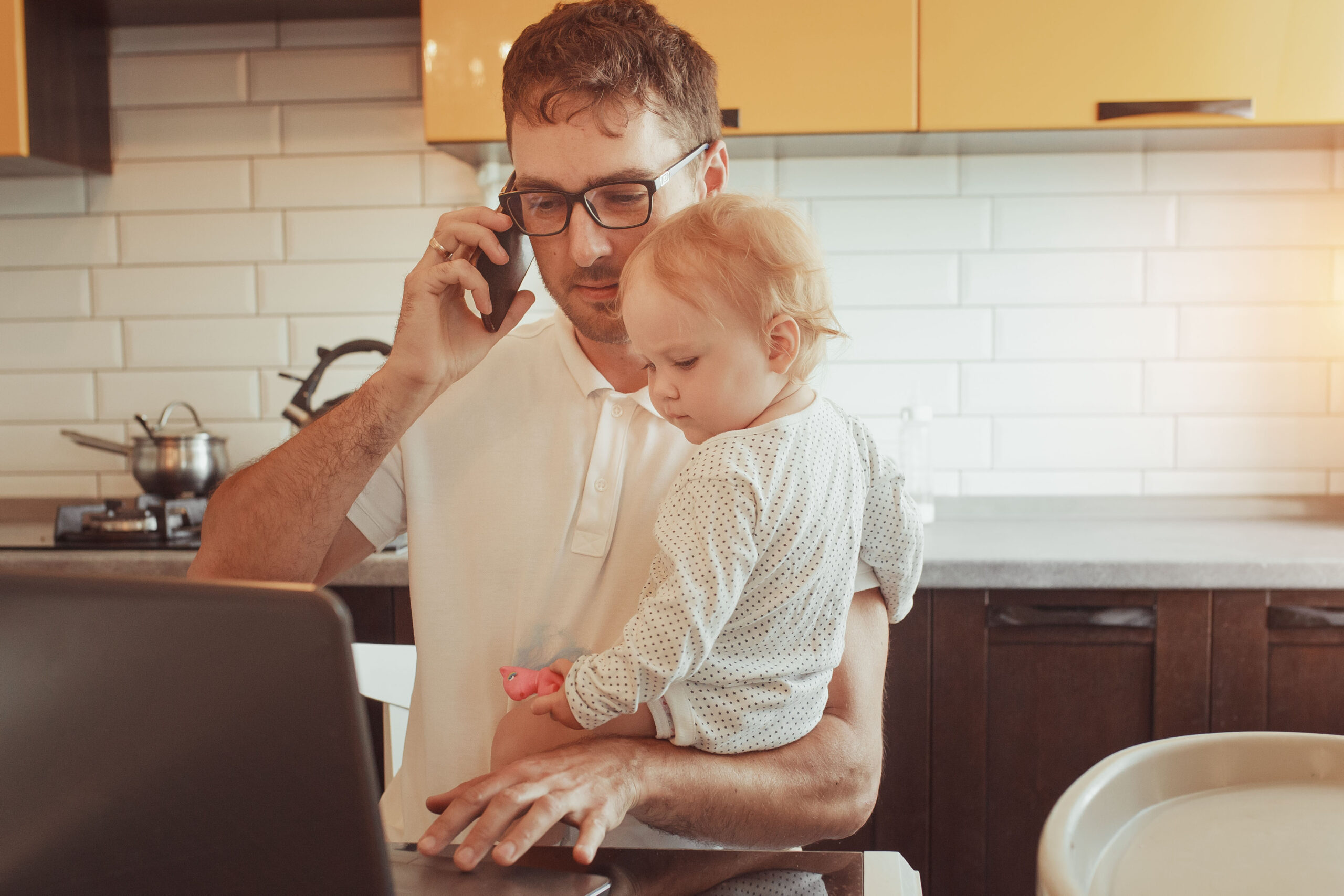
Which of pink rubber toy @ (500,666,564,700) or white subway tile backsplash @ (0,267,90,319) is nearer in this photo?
pink rubber toy @ (500,666,564,700)

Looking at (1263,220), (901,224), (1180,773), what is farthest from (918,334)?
(1180,773)

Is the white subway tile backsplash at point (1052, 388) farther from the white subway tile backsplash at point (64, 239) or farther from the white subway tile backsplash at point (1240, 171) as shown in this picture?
the white subway tile backsplash at point (64, 239)

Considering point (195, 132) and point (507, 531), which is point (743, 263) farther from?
point (195, 132)

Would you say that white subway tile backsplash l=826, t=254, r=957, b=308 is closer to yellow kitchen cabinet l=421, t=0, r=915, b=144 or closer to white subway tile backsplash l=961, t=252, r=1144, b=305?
white subway tile backsplash l=961, t=252, r=1144, b=305

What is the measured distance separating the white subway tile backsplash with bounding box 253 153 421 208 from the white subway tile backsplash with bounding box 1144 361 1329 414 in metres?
1.77

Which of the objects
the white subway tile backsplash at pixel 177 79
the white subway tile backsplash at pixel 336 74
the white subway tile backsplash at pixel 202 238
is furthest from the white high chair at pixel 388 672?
the white subway tile backsplash at pixel 177 79

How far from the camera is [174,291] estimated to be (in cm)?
243

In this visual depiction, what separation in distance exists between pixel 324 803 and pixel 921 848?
167cm

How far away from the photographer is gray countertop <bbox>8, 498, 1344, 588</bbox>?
1.79 metres

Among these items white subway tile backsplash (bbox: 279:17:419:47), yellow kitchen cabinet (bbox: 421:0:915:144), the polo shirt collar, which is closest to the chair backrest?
the polo shirt collar

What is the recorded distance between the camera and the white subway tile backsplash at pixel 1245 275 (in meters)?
2.29

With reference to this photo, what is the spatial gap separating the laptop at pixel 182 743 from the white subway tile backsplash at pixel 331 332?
1988mm

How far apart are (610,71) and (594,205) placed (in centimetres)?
14

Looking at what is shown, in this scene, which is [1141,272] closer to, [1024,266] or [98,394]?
[1024,266]
